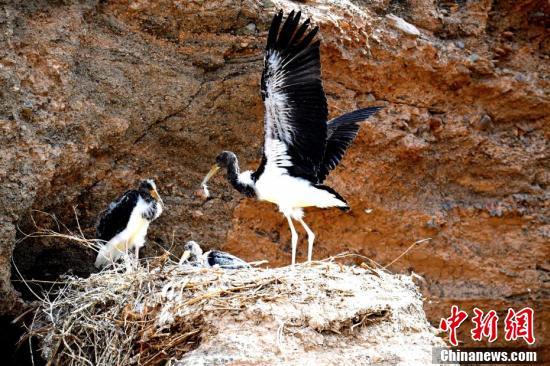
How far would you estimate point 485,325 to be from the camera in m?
6.95

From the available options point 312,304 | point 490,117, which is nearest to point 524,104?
point 490,117

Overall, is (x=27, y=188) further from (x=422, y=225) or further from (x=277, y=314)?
(x=422, y=225)

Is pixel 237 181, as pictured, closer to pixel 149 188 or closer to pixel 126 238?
pixel 149 188

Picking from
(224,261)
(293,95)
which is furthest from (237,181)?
(293,95)

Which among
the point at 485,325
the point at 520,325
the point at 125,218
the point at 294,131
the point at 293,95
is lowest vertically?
the point at 520,325

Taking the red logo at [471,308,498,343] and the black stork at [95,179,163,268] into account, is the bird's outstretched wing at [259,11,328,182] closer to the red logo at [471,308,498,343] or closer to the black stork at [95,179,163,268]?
the black stork at [95,179,163,268]

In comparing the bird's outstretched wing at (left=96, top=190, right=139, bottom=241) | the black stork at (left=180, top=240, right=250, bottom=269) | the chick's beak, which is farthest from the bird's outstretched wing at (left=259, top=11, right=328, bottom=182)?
the bird's outstretched wing at (left=96, top=190, right=139, bottom=241)

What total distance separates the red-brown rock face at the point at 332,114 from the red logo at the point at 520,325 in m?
0.11

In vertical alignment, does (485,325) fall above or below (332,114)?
below

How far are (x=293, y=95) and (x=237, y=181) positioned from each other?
865 mm

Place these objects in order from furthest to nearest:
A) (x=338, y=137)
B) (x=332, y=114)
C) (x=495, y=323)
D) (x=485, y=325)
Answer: (x=495, y=323) → (x=485, y=325) → (x=332, y=114) → (x=338, y=137)

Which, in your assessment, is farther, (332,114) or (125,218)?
(332,114)

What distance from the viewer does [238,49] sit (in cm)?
648

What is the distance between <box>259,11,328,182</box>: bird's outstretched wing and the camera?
536cm
